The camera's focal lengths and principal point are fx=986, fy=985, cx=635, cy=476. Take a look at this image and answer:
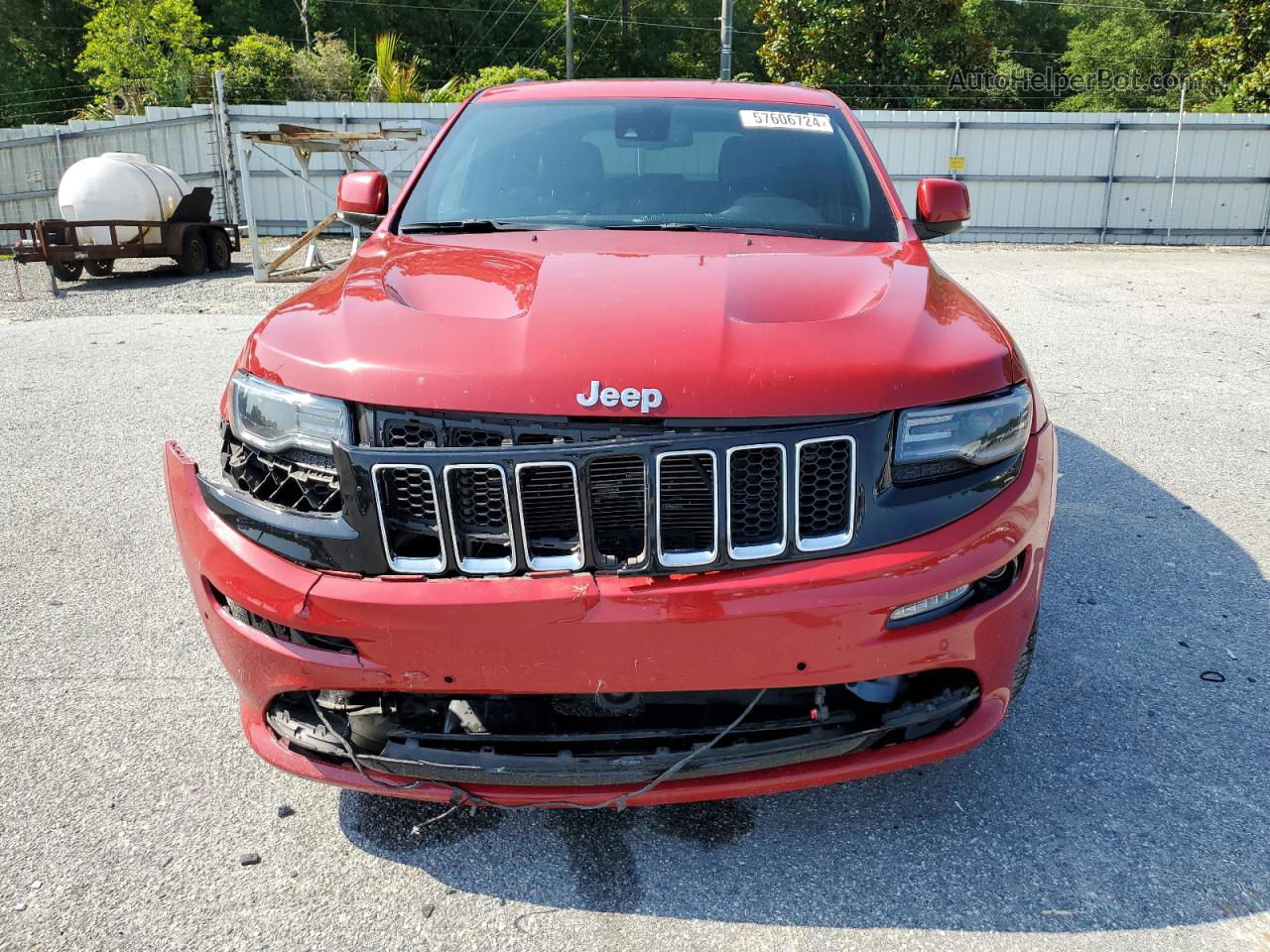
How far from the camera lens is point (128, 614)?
3.50 meters

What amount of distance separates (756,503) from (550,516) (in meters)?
0.41

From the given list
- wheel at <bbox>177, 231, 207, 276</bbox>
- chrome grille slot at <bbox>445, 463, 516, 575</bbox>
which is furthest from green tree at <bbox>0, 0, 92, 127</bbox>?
chrome grille slot at <bbox>445, 463, 516, 575</bbox>

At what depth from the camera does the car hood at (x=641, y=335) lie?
1933 mm

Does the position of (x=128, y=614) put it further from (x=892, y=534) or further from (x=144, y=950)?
(x=892, y=534)

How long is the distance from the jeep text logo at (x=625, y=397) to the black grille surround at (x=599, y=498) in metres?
0.03

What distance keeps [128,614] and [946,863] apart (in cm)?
283

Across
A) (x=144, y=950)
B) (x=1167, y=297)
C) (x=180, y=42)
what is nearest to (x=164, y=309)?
(x=144, y=950)

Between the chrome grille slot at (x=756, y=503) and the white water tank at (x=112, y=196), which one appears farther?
the white water tank at (x=112, y=196)

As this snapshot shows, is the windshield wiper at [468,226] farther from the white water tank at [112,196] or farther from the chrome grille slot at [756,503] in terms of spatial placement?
the white water tank at [112,196]

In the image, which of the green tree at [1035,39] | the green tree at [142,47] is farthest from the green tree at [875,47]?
the green tree at [1035,39]

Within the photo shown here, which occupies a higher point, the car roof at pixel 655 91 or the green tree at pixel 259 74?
the green tree at pixel 259 74

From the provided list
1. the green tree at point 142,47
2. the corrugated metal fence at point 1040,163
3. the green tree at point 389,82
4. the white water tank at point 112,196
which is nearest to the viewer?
the white water tank at point 112,196

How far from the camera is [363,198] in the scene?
3.62 meters

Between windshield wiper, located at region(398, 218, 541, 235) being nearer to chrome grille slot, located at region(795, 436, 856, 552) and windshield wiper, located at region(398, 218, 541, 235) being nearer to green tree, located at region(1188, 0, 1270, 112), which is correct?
chrome grille slot, located at region(795, 436, 856, 552)
